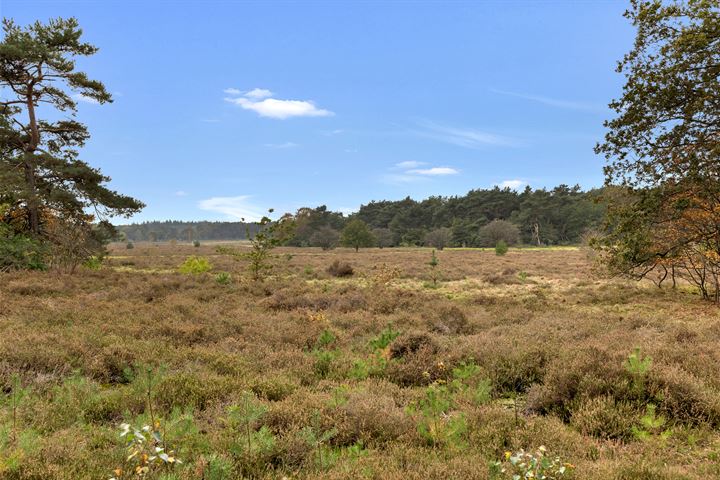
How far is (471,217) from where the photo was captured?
311 ft

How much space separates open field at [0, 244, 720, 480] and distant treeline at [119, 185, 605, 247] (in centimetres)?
6197

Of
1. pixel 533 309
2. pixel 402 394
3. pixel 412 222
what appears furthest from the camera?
pixel 412 222

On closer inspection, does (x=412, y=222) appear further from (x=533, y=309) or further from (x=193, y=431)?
(x=193, y=431)

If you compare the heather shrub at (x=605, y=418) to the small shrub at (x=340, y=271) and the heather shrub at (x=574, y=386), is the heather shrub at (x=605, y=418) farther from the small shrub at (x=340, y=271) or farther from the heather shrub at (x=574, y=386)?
the small shrub at (x=340, y=271)

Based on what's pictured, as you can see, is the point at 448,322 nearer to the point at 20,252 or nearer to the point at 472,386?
the point at 472,386

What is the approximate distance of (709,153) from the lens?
10359 mm

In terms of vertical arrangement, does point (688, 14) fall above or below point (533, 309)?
above

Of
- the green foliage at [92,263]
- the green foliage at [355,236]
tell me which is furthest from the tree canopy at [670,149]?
the green foliage at [355,236]

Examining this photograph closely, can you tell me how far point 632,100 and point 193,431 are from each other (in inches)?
531

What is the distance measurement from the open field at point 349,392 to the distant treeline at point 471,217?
6197 centimetres

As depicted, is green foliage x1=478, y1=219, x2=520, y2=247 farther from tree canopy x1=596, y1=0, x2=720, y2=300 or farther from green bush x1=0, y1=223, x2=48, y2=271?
green bush x1=0, y1=223, x2=48, y2=271

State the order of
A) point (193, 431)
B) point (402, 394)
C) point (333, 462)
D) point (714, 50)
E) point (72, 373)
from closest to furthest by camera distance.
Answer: point (333, 462), point (193, 431), point (402, 394), point (72, 373), point (714, 50)

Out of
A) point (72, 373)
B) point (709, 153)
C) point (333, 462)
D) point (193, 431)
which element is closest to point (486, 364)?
point (333, 462)

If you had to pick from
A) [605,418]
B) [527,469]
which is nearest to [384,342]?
[605,418]
